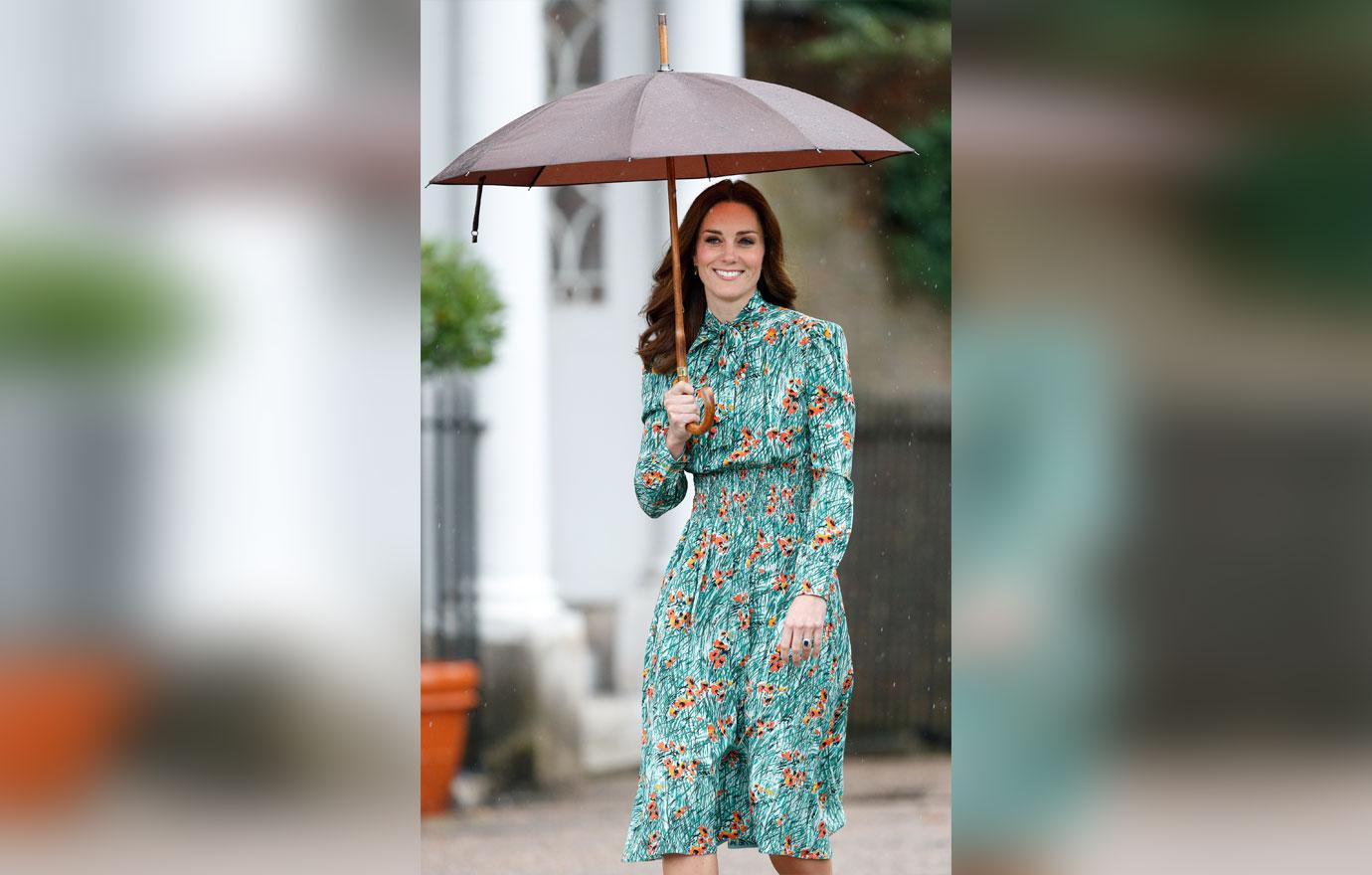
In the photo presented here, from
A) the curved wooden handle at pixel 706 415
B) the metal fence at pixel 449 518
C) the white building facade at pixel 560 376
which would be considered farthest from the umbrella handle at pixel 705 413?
the metal fence at pixel 449 518

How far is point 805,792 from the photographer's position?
4.07 m

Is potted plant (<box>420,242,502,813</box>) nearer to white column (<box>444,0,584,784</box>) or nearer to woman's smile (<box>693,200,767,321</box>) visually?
white column (<box>444,0,584,784</box>)

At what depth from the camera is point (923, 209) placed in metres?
8.94

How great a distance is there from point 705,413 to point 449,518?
135 inches

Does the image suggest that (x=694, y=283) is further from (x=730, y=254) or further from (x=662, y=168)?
(x=662, y=168)

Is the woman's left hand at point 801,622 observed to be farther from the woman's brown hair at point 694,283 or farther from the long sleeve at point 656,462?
the woman's brown hair at point 694,283

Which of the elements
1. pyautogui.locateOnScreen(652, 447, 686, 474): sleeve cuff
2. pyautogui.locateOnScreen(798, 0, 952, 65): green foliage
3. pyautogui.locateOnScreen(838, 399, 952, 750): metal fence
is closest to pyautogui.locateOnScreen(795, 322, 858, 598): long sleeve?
pyautogui.locateOnScreen(652, 447, 686, 474): sleeve cuff

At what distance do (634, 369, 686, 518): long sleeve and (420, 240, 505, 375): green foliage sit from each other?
9.12ft

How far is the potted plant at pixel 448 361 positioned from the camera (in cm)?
676
